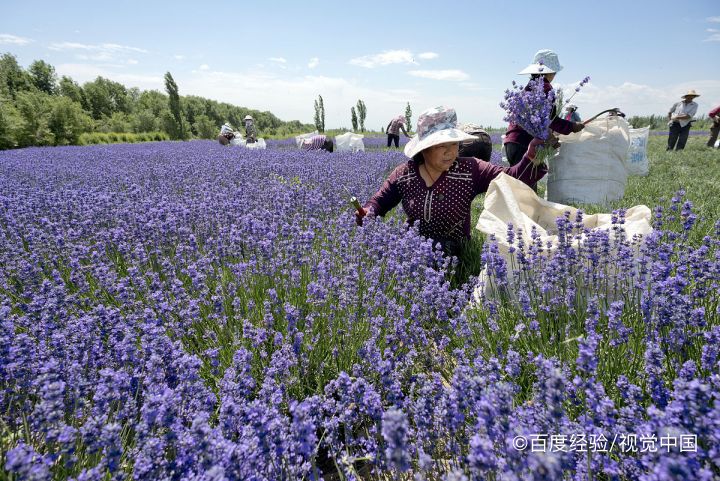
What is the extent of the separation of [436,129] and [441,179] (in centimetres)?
36

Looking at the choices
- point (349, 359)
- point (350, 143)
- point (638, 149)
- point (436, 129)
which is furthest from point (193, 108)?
point (349, 359)

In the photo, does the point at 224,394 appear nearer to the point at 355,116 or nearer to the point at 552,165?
the point at 552,165

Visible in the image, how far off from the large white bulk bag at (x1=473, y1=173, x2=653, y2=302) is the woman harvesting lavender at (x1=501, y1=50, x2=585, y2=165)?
44 centimetres

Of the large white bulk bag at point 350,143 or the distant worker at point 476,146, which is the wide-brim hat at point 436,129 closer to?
the distant worker at point 476,146

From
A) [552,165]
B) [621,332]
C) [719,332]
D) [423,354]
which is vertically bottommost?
[423,354]

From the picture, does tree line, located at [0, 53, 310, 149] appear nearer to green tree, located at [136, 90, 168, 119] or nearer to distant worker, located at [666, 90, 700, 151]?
green tree, located at [136, 90, 168, 119]

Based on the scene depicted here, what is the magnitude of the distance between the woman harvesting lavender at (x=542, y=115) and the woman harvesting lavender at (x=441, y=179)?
358 mm

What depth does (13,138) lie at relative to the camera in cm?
1814

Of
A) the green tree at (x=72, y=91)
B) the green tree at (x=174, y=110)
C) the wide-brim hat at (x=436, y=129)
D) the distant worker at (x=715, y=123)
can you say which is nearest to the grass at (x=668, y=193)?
the wide-brim hat at (x=436, y=129)

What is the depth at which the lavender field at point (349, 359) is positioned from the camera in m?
0.97

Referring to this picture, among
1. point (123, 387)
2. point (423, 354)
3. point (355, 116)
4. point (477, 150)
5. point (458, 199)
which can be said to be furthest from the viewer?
point (355, 116)

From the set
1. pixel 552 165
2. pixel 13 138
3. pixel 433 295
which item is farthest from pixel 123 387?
pixel 13 138

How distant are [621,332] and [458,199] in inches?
66.0

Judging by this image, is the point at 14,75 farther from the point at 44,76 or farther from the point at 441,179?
the point at 441,179
